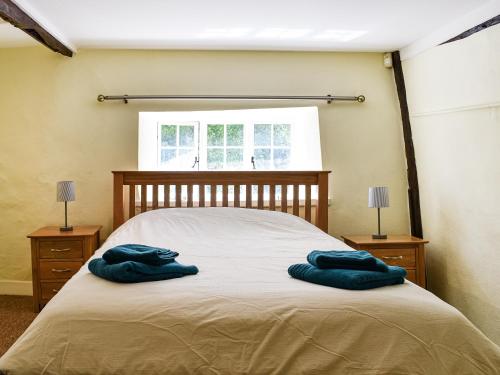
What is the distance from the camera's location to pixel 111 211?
3.67 metres

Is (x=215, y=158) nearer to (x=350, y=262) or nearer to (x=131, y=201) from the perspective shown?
(x=131, y=201)

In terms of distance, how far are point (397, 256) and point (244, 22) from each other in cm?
194

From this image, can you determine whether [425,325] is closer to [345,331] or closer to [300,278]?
[345,331]

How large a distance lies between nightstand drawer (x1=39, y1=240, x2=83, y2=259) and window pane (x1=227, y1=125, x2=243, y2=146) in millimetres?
1432

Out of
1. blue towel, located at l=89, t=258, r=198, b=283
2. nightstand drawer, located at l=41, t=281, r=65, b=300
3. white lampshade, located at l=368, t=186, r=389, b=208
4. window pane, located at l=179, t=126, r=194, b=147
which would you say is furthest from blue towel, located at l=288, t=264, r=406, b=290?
window pane, located at l=179, t=126, r=194, b=147

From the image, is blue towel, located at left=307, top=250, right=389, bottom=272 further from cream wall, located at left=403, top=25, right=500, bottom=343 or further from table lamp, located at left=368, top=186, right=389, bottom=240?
table lamp, located at left=368, top=186, right=389, bottom=240

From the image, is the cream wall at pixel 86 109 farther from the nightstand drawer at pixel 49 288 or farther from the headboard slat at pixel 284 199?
the nightstand drawer at pixel 49 288

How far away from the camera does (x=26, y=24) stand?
2.72 m

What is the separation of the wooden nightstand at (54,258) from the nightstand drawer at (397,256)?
6.76ft

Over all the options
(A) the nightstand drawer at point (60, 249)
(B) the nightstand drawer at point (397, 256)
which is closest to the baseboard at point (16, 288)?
(A) the nightstand drawer at point (60, 249)

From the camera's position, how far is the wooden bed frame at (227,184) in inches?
136

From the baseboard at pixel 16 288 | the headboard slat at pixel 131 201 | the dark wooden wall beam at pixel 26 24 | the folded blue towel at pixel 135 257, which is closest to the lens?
the folded blue towel at pixel 135 257

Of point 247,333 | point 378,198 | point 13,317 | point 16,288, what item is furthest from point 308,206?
point 16,288

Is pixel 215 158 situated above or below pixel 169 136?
below
